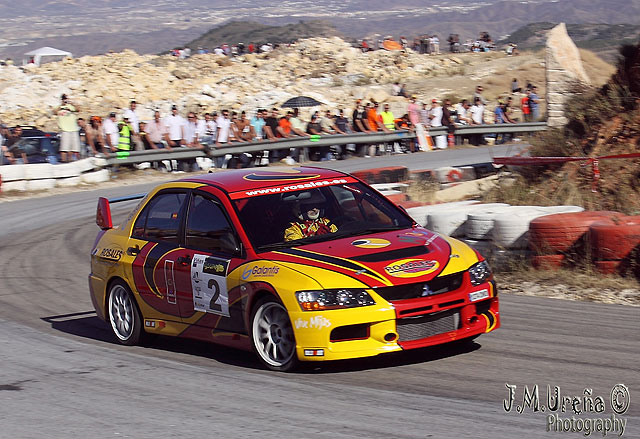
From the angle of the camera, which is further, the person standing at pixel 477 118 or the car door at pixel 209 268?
the person standing at pixel 477 118

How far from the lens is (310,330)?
20.9ft

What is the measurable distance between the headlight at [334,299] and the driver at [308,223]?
3.03 feet

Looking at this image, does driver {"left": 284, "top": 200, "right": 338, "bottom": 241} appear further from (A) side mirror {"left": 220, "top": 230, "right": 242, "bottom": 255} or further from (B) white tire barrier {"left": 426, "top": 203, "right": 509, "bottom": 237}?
(B) white tire barrier {"left": 426, "top": 203, "right": 509, "bottom": 237}

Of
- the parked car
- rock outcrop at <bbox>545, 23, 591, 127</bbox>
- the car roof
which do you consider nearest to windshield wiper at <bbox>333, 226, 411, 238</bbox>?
the car roof

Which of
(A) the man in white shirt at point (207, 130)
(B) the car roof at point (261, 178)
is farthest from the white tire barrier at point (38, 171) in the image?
(B) the car roof at point (261, 178)

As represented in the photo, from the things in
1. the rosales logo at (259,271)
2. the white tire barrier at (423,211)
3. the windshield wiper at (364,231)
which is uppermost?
the windshield wiper at (364,231)

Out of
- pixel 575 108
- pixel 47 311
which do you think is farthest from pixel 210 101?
pixel 47 311

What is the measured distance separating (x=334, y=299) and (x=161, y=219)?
2267mm

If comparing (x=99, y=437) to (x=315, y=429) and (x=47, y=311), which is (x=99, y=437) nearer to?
(x=315, y=429)

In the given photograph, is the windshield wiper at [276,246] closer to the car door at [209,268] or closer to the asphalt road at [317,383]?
the car door at [209,268]

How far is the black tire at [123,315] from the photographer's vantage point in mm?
8148

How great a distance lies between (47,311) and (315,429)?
227 inches

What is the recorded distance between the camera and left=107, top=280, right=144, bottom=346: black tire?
8.15 m

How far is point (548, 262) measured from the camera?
9.71 meters
